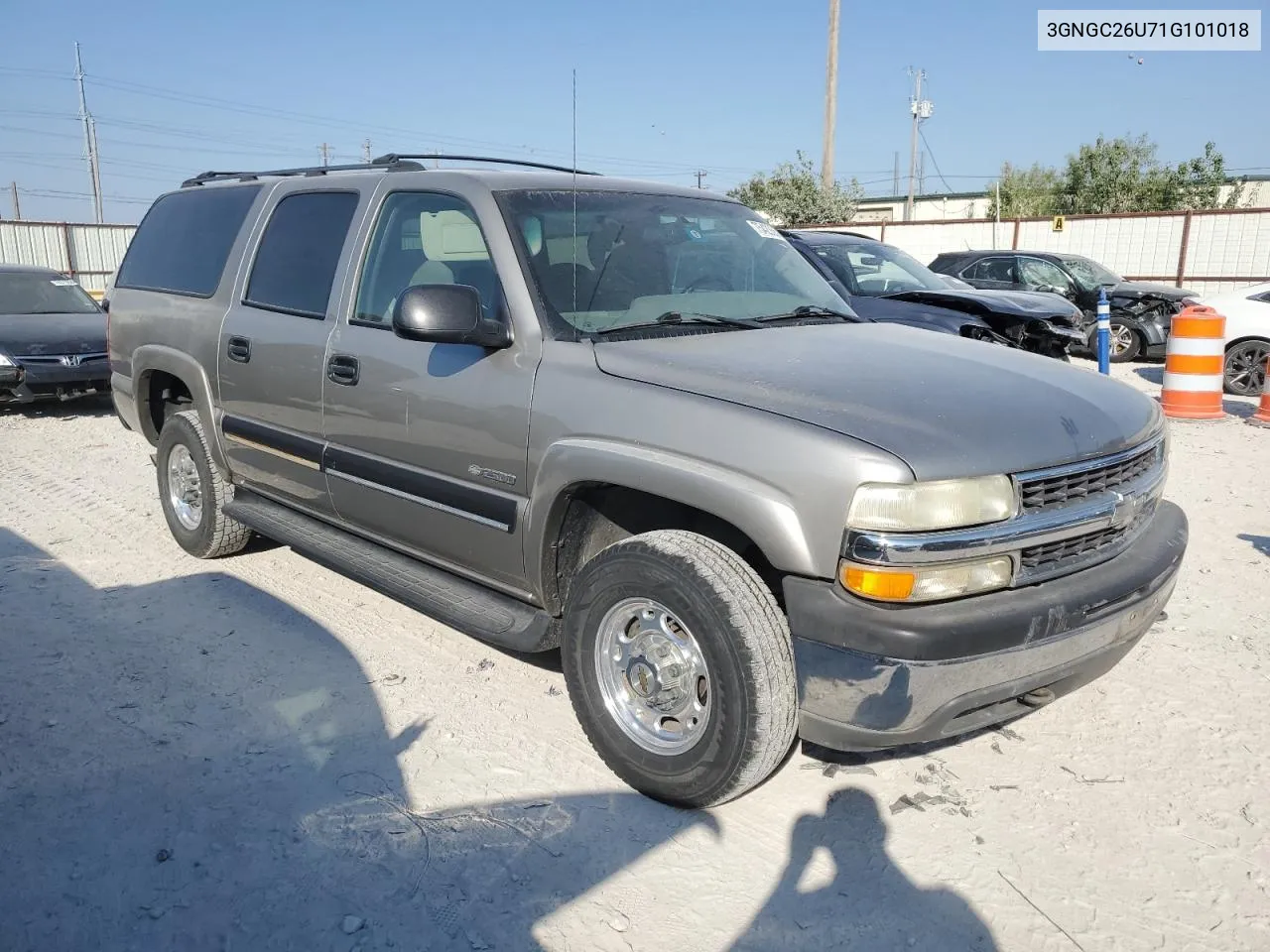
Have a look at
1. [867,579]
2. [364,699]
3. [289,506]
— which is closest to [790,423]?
[867,579]

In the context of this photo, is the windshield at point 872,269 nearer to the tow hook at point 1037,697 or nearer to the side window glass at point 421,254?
the side window glass at point 421,254

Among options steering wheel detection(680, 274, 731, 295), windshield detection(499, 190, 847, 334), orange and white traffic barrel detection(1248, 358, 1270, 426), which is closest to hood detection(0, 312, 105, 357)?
windshield detection(499, 190, 847, 334)

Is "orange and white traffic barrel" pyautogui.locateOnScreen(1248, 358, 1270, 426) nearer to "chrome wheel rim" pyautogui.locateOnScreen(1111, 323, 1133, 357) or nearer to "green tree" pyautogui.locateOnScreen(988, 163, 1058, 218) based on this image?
"chrome wheel rim" pyautogui.locateOnScreen(1111, 323, 1133, 357)

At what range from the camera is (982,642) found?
8.31 feet

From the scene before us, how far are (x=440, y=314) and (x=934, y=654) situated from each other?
184 cm

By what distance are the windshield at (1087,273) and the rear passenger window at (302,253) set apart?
41.8 ft

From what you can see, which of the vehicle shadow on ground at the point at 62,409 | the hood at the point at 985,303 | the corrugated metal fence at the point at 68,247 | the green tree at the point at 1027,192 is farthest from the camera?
the green tree at the point at 1027,192

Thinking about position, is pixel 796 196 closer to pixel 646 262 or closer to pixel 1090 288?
pixel 1090 288

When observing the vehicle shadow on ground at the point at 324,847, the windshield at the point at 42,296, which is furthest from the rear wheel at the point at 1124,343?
the windshield at the point at 42,296

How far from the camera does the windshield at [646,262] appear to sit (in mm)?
3455

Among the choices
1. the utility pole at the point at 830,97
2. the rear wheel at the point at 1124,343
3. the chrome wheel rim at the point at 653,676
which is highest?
the utility pole at the point at 830,97

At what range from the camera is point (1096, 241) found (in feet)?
72.8

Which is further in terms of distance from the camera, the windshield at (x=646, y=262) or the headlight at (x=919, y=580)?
the windshield at (x=646, y=262)

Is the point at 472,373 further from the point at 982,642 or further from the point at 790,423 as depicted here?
the point at 982,642
